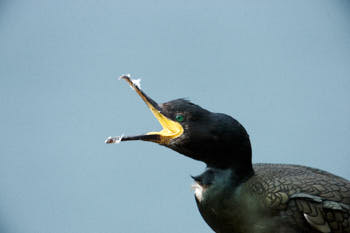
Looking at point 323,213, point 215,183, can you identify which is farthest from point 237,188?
point 323,213

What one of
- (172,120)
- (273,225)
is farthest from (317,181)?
(172,120)

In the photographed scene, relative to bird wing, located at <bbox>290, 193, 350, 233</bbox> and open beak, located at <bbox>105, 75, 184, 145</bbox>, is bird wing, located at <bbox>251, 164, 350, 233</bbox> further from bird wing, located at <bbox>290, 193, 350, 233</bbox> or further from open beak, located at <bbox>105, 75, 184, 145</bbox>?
open beak, located at <bbox>105, 75, 184, 145</bbox>

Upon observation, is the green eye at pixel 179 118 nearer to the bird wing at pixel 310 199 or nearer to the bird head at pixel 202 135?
the bird head at pixel 202 135

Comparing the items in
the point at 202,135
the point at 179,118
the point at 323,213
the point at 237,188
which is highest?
the point at 179,118

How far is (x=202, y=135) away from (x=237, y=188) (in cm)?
37

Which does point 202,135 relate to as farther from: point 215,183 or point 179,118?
point 215,183

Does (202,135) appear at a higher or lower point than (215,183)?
higher

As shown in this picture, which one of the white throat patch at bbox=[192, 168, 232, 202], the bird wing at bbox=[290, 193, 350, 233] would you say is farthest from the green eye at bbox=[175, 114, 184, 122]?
the bird wing at bbox=[290, 193, 350, 233]

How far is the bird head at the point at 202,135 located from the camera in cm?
273

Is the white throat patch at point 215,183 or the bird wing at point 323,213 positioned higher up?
the white throat patch at point 215,183

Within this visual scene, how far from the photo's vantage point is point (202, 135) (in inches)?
107

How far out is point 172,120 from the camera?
279cm

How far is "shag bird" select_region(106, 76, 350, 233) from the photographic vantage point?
271 cm

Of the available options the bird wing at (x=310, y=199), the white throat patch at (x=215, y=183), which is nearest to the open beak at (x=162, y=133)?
the white throat patch at (x=215, y=183)
